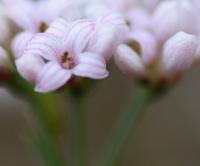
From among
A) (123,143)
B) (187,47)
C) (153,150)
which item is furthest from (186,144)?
(187,47)

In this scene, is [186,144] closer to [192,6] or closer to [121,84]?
[121,84]


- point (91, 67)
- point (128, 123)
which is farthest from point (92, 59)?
point (128, 123)

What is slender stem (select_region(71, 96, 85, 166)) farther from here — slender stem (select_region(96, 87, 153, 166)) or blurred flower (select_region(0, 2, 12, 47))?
blurred flower (select_region(0, 2, 12, 47))

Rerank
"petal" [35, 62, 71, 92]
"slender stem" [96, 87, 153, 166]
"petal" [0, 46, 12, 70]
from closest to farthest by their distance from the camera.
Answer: "petal" [35, 62, 71, 92] < "petal" [0, 46, 12, 70] < "slender stem" [96, 87, 153, 166]

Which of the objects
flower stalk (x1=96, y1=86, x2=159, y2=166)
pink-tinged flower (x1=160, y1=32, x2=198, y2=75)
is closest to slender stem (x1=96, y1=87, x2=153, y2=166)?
flower stalk (x1=96, y1=86, x2=159, y2=166)

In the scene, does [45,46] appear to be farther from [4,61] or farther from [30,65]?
[4,61]

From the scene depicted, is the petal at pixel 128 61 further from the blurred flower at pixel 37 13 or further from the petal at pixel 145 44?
the blurred flower at pixel 37 13
